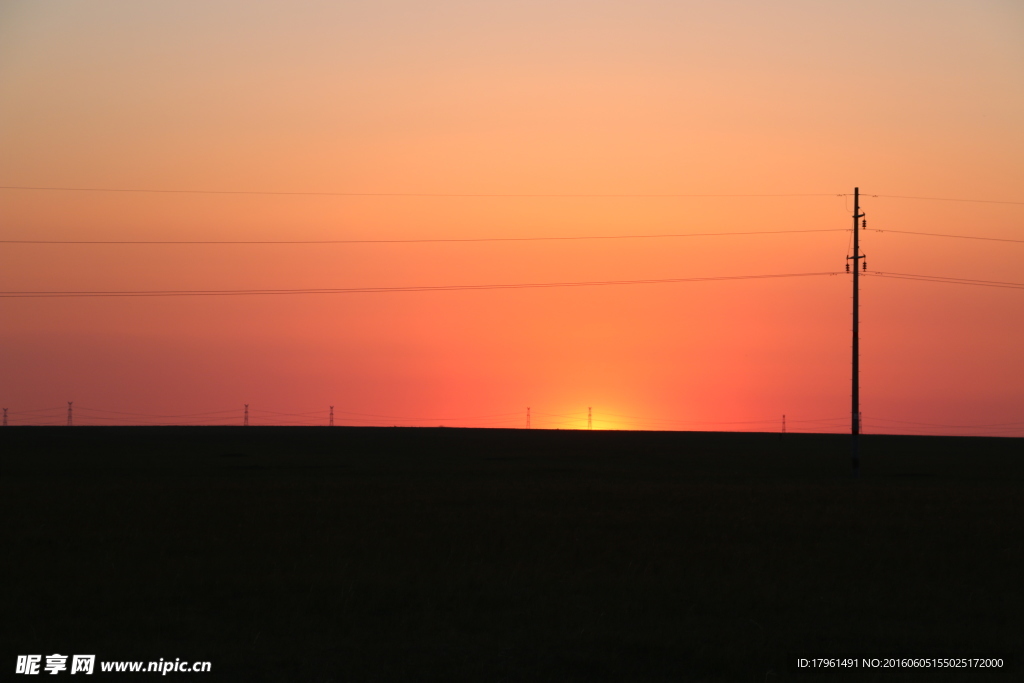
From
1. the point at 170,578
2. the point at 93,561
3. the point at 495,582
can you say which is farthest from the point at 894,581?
the point at 93,561

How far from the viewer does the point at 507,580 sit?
793 inches

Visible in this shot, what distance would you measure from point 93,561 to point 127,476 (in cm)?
3316

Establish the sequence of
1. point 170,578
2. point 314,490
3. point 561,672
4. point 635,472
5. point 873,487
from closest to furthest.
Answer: point 561,672
point 170,578
point 314,490
point 873,487
point 635,472

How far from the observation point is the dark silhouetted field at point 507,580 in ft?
48.6

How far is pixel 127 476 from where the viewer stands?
5272 cm

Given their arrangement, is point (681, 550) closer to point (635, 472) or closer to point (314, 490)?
point (314, 490)

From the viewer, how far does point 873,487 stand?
153 feet

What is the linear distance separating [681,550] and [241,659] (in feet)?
42.7

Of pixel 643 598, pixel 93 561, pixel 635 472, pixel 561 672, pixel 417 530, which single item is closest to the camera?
pixel 561 672

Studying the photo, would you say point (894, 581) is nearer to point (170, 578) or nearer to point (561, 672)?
point (561, 672)

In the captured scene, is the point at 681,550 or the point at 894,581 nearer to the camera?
the point at 894,581

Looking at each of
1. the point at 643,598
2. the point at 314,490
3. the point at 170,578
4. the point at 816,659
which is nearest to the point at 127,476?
the point at 314,490

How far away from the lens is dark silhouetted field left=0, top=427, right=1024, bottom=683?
583 inches

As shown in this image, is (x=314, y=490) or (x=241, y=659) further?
(x=314, y=490)
